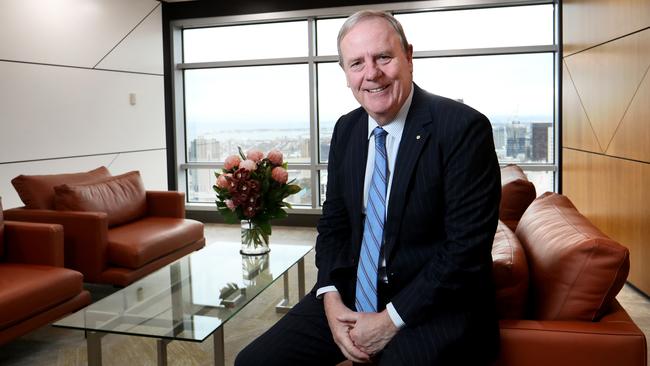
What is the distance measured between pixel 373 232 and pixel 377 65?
0.51 meters

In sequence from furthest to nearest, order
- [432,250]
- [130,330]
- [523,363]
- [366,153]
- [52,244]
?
[52,244] → [130,330] → [366,153] → [432,250] → [523,363]

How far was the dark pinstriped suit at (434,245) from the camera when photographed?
1583 millimetres

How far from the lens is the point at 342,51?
178cm

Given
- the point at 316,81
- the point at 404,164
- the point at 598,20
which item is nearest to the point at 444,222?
the point at 404,164

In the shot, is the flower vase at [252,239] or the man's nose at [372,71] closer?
the man's nose at [372,71]

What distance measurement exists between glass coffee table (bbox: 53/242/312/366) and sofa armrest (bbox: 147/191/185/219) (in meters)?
1.34

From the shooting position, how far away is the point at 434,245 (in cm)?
173

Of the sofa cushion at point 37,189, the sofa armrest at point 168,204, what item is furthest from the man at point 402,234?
the sofa armrest at point 168,204

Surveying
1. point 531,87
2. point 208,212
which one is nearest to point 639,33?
point 531,87

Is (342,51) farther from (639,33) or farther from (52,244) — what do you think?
(639,33)

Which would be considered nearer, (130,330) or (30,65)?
(130,330)

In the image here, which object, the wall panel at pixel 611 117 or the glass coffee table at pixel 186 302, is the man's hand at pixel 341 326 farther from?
the wall panel at pixel 611 117

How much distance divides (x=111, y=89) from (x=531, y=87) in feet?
14.7

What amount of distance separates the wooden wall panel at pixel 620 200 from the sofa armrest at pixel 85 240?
3629 mm
